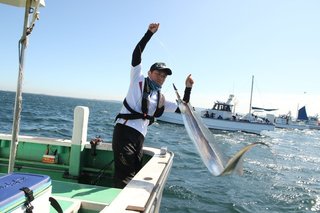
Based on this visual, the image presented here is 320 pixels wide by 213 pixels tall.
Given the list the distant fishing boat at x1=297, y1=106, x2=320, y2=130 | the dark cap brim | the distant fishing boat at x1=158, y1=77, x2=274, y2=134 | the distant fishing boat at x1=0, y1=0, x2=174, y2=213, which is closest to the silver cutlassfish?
the dark cap brim

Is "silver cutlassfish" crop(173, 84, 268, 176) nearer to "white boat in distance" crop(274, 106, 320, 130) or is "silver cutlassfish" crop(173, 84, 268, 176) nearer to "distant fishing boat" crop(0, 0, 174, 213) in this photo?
"distant fishing boat" crop(0, 0, 174, 213)

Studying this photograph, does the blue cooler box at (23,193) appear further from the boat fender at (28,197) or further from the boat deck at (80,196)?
the boat deck at (80,196)

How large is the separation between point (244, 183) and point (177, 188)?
9.13 ft

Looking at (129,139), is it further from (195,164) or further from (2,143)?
(195,164)

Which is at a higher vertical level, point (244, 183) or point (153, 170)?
point (153, 170)

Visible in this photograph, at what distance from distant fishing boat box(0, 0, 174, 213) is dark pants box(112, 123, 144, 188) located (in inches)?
7.7

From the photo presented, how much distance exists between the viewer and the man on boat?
3876 millimetres

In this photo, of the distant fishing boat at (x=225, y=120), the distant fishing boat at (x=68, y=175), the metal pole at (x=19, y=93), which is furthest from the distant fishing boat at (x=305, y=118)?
the metal pole at (x=19, y=93)

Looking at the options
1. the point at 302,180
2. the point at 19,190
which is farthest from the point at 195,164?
the point at 19,190

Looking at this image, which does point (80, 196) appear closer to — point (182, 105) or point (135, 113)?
point (135, 113)

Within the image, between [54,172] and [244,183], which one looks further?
[244,183]

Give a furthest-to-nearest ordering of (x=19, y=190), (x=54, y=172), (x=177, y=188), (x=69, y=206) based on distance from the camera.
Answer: (x=177, y=188), (x=54, y=172), (x=69, y=206), (x=19, y=190)

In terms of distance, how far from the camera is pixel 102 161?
17.6 feet

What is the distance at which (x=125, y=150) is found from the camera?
3912mm
